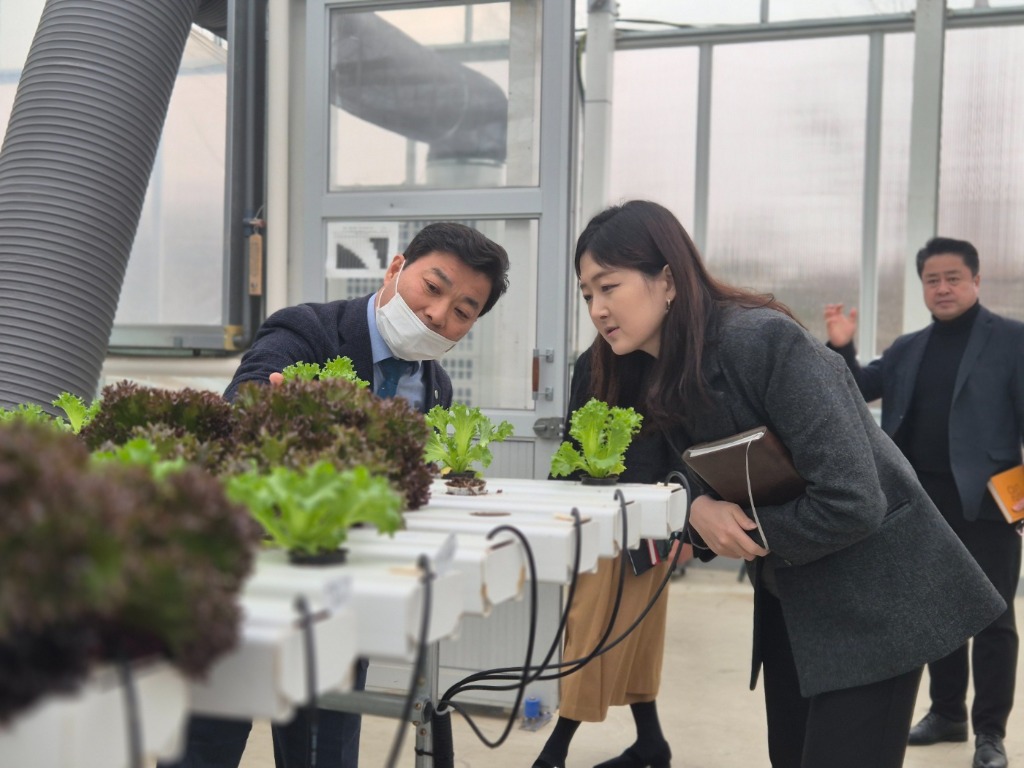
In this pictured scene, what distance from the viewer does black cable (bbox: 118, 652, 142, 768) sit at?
2.17 ft

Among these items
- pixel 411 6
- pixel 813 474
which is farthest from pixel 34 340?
pixel 813 474

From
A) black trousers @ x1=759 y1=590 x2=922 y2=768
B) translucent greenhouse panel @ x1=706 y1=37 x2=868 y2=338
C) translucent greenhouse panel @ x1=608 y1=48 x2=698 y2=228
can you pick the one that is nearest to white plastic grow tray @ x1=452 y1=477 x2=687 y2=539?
black trousers @ x1=759 y1=590 x2=922 y2=768

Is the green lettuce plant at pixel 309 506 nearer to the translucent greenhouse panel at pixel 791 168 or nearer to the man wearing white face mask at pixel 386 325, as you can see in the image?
the man wearing white face mask at pixel 386 325

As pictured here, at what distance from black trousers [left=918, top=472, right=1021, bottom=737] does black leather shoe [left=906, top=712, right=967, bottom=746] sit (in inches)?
0.8

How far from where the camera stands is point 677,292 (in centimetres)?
183

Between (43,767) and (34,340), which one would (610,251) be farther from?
(34,340)

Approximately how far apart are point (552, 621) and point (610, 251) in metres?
1.91

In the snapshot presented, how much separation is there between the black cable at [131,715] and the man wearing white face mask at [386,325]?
1401 mm

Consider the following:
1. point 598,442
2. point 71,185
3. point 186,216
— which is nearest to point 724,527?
point 598,442

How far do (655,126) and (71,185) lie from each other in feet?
15.1

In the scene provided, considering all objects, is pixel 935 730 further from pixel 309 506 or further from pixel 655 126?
pixel 655 126

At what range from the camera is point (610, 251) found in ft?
6.02

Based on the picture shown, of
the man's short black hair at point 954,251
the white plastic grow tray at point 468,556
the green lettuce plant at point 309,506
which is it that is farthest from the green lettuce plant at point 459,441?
the man's short black hair at point 954,251

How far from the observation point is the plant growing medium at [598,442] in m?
1.74
